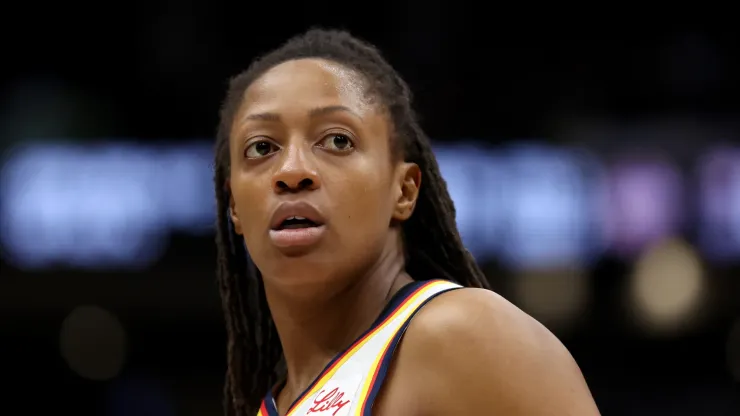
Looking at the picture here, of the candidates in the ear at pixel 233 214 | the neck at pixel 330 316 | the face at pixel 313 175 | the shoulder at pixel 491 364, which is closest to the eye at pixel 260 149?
the face at pixel 313 175

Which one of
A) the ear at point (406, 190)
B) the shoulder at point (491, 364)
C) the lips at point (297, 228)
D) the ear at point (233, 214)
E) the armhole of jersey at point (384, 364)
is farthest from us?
the ear at point (233, 214)

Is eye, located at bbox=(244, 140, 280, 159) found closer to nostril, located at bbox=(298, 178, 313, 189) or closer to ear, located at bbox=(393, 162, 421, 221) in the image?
nostril, located at bbox=(298, 178, 313, 189)

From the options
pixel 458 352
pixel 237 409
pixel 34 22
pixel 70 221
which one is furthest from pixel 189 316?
pixel 458 352

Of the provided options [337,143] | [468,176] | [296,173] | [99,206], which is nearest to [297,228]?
[296,173]

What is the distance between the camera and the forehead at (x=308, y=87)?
8.79 feet

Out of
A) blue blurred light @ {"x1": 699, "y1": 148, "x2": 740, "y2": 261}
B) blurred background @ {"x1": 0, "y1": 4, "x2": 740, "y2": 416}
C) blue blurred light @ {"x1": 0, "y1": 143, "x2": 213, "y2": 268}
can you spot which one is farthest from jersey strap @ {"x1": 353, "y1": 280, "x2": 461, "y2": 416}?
blue blurred light @ {"x1": 699, "y1": 148, "x2": 740, "y2": 261}

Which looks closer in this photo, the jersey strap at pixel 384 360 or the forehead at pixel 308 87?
the jersey strap at pixel 384 360

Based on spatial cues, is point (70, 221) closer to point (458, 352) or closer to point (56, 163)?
point (56, 163)

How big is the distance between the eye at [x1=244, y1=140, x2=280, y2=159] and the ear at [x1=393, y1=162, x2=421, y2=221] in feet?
1.11

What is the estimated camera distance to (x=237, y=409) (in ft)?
10.5

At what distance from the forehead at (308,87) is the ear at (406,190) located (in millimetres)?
207

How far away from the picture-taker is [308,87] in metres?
2.69

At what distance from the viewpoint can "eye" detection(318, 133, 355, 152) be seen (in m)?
2.64

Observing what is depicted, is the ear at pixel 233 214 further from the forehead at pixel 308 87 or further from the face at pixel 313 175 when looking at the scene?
the forehead at pixel 308 87
